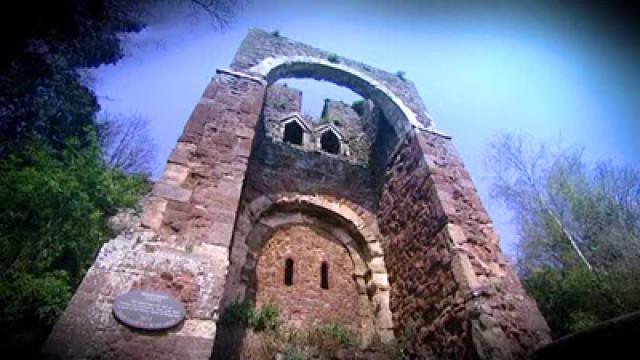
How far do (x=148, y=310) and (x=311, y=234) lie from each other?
4496 millimetres

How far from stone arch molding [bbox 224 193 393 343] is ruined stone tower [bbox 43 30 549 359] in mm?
28

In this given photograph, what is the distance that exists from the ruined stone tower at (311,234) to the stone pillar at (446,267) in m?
0.02

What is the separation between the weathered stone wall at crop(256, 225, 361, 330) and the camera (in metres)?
6.19

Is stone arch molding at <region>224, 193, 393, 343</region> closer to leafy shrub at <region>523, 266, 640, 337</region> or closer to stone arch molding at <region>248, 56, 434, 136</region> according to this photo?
stone arch molding at <region>248, 56, 434, 136</region>

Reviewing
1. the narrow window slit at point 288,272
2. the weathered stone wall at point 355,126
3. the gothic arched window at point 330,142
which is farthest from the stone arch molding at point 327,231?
the gothic arched window at point 330,142

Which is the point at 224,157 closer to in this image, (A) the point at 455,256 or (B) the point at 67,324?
(B) the point at 67,324

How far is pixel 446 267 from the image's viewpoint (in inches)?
197

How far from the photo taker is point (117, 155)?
53.9ft

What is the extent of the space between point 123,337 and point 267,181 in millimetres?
4829

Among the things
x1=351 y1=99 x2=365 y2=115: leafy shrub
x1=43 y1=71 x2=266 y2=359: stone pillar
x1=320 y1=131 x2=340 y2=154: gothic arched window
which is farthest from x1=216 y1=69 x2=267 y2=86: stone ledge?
x1=351 y1=99 x2=365 y2=115: leafy shrub

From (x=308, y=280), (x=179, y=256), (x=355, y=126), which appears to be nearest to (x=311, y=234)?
(x=308, y=280)

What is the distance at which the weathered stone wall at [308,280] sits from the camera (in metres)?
6.19

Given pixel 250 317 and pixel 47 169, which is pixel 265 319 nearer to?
pixel 250 317

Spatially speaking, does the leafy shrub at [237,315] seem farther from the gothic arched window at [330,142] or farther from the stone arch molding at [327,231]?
the gothic arched window at [330,142]
